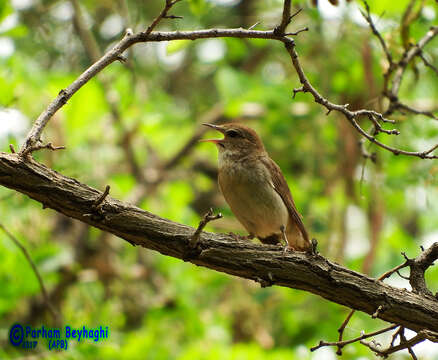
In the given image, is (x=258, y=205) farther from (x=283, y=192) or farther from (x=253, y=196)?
(x=283, y=192)

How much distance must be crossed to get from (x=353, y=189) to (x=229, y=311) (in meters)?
2.60

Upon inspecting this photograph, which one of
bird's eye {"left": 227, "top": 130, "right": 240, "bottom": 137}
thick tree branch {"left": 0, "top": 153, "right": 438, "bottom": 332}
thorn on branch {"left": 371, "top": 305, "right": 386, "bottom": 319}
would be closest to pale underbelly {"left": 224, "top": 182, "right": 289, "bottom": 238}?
bird's eye {"left": 227, "top": 130, "right": 240, "bottom": 137}

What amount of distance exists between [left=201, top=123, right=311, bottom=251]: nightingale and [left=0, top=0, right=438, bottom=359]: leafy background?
3.12 ft

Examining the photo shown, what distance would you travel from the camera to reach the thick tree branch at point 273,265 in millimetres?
3082

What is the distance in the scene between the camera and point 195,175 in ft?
32.8

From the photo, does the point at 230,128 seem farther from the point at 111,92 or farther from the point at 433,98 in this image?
the point at 433,98

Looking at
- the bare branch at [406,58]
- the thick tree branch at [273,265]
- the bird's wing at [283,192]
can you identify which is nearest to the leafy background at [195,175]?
the bare branch at [406,58]

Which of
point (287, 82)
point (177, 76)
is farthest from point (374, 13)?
point (177, 76)

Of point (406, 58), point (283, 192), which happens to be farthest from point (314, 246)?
point (406, 58)

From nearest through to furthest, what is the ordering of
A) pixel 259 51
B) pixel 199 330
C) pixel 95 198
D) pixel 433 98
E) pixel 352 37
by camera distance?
pixel 95 198 < pixel 199 330 < pixel 352 37 < pixel 433 98 < pixel 259 51

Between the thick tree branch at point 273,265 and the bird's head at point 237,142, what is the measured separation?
217 cm

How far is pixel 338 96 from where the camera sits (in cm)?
791

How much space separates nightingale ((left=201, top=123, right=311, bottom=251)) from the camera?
16.6 feet

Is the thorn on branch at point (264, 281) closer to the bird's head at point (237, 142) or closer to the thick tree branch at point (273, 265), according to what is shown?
the thick tree branch at point (273, 265)
